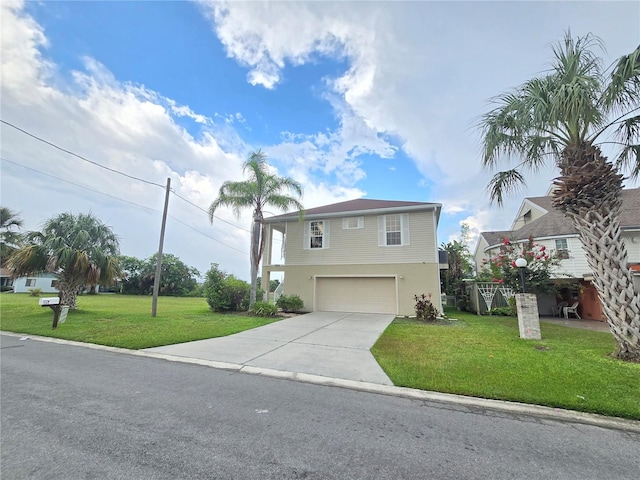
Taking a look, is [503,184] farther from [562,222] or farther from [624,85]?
[562,222]

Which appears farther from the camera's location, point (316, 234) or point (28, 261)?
point (316, 234)

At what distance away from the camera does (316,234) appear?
15.0 meters

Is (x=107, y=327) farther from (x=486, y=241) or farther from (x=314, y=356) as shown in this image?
(x=486, y=241)

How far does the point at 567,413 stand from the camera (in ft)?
11.0

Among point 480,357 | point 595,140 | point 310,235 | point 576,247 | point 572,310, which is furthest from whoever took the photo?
point 310,235

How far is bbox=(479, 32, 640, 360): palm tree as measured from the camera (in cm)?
548

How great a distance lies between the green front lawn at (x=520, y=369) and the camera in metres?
3.71

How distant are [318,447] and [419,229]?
38.7ft

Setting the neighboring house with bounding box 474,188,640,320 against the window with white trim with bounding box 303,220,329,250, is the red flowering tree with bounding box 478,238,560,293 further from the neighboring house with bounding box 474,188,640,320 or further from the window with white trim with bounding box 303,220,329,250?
the window with white trim with bounding box 303,220,329,250

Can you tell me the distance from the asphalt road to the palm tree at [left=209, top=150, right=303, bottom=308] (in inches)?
→ 344

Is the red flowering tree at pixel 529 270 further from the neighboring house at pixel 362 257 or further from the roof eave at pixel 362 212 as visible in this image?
the roof eave at pixel 362 212

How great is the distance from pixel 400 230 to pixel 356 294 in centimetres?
392

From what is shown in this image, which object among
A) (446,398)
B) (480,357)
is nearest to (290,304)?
(480,357)

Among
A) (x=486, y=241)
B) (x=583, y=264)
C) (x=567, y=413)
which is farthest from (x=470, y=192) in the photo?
(x=567, y=413)
